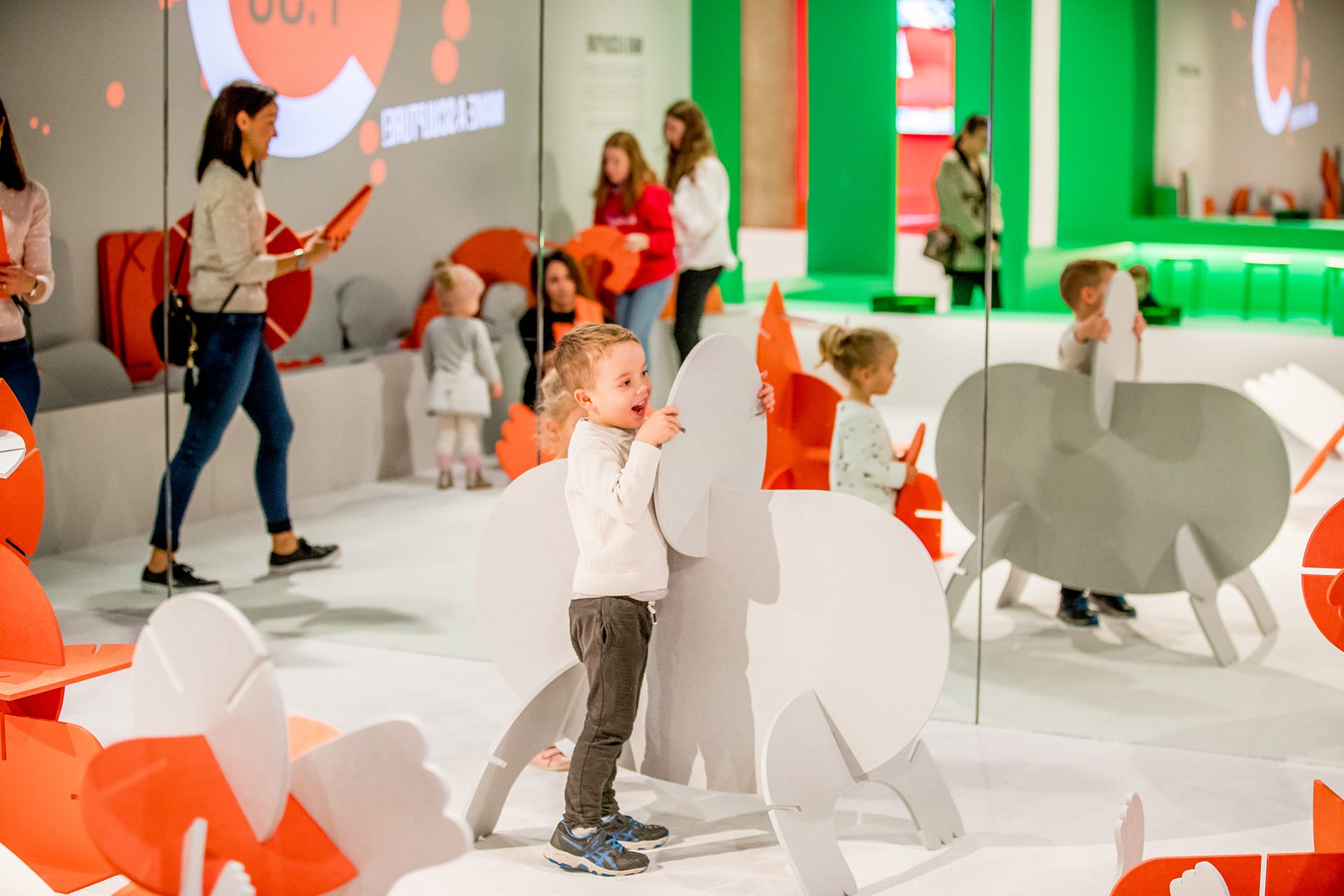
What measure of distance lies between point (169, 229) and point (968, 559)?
7.80 ft

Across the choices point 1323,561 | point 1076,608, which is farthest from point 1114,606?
point 1323,561

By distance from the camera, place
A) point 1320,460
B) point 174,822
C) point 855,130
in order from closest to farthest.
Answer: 1. point 174,822
2. point 1320,460
3. point 855,130

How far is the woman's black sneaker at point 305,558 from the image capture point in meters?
4.04

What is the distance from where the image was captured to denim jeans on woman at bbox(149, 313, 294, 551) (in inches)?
157

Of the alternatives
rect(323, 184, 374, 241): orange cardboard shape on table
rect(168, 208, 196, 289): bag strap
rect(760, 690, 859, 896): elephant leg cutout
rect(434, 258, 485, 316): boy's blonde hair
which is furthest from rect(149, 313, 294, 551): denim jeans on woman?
rect(760, 690, 859, 896): elephant leg cutout

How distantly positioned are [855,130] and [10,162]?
92.5 inches

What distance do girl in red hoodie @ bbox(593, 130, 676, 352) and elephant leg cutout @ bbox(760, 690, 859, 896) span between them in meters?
1.37

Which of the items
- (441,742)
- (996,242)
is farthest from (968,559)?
(441,742)

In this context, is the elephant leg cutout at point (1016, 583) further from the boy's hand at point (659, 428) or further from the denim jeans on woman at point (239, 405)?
the denim jeans on woman at point (239, 405)

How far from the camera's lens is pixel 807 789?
7.97 feet

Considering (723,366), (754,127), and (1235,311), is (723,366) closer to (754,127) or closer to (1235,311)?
(754,127)

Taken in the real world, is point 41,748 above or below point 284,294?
below

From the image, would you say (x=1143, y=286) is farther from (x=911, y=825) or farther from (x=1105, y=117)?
(x=911, y=825)

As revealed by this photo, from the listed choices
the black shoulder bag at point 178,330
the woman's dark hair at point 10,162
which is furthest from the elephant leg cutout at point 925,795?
the woman's dark hair at point 10,162
